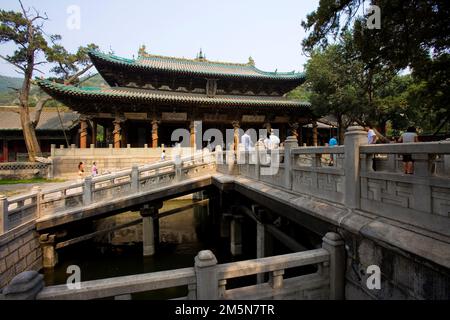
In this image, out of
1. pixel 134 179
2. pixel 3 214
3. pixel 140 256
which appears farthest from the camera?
pixel 140 256

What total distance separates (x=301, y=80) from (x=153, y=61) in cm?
1437

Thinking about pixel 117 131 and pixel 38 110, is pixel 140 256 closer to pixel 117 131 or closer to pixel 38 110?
pixel 117 131

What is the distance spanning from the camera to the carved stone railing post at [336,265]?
12.1 ft

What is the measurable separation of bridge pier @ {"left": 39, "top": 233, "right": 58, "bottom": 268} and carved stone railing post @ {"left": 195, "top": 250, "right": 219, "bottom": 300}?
8034 millimetres

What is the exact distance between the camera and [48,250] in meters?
8.77

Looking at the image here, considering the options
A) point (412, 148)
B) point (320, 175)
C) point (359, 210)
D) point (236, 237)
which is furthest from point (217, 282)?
point (236, 237)

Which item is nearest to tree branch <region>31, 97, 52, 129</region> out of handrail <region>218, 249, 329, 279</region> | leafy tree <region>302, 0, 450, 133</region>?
leafy tree <region>302, 0, 450, 133</region>

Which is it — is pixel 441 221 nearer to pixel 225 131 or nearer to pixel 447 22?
pixel 447 22

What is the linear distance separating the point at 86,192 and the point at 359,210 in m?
9.10

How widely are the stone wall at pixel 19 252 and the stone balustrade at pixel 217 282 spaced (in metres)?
5.36

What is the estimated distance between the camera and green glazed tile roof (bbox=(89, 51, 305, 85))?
19.0m

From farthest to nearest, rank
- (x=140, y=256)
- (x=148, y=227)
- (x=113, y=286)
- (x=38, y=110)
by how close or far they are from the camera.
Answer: (x=38, y=110), (x=140, y=256), (x=148, y=227), (x=113, y=286)

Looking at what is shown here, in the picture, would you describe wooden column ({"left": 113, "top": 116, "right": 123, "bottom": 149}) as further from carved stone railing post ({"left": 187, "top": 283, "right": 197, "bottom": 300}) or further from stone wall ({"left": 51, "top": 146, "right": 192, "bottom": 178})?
carved stone railing post ({"left": 187, "top": 283, "right": 197, "bottom": 300})

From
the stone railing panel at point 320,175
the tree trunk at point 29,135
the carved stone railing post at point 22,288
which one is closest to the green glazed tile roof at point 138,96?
the tree trunk at point 29,135
